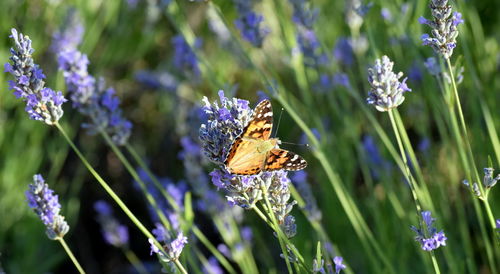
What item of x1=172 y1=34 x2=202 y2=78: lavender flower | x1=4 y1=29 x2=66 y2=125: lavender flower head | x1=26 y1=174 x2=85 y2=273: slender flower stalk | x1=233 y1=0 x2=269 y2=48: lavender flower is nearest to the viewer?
x1=4 y1=29 x2=66 y2=125: lavender flower head

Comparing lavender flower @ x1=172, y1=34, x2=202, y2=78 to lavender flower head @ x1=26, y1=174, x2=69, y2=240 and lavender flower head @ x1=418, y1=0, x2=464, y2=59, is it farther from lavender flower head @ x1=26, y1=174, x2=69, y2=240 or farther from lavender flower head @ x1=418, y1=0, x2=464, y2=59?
lavender flower head @ x1=418, y1=0, x2=464, y2=59

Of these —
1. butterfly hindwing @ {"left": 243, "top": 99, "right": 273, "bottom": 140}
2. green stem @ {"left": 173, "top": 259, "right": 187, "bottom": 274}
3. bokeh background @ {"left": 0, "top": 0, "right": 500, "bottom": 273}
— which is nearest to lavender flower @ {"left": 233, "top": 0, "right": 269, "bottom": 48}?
bokeh background @ {"left": 0, "top": 0, "right": 500, "bottom": 273}

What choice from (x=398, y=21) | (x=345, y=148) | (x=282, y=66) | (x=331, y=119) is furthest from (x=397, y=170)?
(x=282, y=66)

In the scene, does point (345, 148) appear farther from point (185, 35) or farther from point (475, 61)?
point (185, 35)

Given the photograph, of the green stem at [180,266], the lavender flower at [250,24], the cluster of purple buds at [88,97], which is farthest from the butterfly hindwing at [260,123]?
the lavender flower at [250,24]

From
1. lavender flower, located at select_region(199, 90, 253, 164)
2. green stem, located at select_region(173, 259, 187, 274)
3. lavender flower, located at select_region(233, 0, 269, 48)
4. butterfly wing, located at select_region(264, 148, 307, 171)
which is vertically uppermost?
lavender flower, located at select_region(233, 0, 269, 48)
